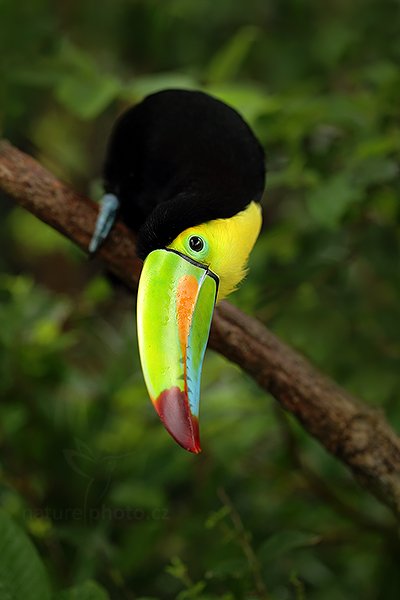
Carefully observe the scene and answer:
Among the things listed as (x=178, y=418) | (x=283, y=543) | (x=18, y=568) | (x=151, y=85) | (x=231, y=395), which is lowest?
(x=231, y=395)

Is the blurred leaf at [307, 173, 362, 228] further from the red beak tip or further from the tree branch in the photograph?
the red beak tip

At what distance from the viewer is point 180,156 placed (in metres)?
1.93

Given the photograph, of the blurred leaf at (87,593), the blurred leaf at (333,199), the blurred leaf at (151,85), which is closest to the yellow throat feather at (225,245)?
the blurred leaf at (333,199)

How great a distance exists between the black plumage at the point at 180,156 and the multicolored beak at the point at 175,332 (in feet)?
0.66

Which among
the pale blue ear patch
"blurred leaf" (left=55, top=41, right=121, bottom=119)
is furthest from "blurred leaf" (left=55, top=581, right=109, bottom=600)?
"blurred leaf" (left=55, top=41, right=121, bottom=119)

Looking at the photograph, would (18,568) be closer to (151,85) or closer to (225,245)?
(225,245)

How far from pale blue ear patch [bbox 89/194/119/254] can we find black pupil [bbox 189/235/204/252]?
23cm

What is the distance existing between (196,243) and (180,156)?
373mm

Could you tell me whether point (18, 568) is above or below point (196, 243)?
below

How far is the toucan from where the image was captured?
56.9 inches

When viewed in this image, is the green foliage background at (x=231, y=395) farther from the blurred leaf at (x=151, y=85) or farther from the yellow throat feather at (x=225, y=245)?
the yellow throat feather at (x=225, y=245)

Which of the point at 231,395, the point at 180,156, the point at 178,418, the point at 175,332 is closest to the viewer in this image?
the point at 178,418

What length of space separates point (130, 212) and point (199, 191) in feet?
0.98

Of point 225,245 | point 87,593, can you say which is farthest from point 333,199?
point 87,593
